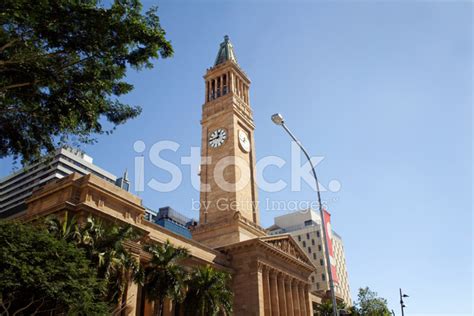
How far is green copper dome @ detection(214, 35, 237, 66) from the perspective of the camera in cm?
6480

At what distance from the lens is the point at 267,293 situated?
42.4 metres

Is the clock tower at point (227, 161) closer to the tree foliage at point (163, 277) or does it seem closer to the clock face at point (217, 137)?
the clock face at point (217, 137)

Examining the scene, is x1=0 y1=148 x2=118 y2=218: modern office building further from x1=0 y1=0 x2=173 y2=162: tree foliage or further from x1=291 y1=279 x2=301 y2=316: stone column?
x1=0 y1=0 x2=173 y2=162: tree foliage

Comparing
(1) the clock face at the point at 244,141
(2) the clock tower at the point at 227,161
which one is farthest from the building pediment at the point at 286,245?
(1) the clock face at the point at 244,141

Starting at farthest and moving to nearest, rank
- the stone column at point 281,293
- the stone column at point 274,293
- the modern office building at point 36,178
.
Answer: the modern office building at point 36,178 < the stone column at point 281,293 < the stone column at point 274,293

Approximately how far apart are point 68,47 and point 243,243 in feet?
96.2

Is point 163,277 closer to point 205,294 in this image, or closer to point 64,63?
point 205,294

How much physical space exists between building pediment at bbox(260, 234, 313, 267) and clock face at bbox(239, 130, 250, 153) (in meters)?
13.7

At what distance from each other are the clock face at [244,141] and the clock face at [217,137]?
94.2 inches

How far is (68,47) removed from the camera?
61.2 feet

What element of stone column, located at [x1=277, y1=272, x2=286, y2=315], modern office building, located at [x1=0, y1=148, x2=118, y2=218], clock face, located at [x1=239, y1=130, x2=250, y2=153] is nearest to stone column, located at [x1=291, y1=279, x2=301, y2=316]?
stone column, located at [x1=277, y1=272, x2=286, y2=315]

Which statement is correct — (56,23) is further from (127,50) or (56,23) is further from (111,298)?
(111,298)

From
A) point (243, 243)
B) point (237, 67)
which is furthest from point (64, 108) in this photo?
point (237, 67)

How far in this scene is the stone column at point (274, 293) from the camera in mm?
42688
